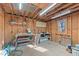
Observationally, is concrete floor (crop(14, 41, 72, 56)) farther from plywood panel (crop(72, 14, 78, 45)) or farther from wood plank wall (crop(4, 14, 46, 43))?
wood plank wall (crop(4, 14, 46, 43))

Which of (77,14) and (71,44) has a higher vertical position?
(77,14)

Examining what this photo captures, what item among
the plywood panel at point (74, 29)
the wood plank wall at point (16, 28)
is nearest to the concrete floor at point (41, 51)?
the plywood panel at point (74, 29)

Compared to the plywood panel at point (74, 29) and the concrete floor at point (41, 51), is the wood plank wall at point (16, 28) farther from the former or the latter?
the plywood panel at point (74, 29)

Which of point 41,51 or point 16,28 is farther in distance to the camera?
point 16,28

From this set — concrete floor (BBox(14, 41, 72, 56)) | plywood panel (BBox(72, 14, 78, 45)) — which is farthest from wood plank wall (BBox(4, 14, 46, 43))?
plywood panel (BBox(72, 14, 78, 45))

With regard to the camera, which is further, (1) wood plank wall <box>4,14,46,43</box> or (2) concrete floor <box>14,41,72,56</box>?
(1) wood plank wall <box>4,14,46,43</box>

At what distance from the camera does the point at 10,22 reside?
451 cm

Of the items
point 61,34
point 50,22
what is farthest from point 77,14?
point 50,22

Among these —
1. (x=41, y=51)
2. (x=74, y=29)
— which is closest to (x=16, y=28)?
(x=41, y=51)

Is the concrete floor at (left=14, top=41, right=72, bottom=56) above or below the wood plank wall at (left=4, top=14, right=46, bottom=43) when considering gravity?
below

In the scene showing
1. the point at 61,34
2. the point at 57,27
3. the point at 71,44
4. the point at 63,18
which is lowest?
the point at 71,44

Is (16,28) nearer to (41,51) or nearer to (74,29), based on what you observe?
(41,51)

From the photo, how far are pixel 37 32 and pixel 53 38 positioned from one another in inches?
62.2

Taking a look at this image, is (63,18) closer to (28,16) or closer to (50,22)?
(50,22)
